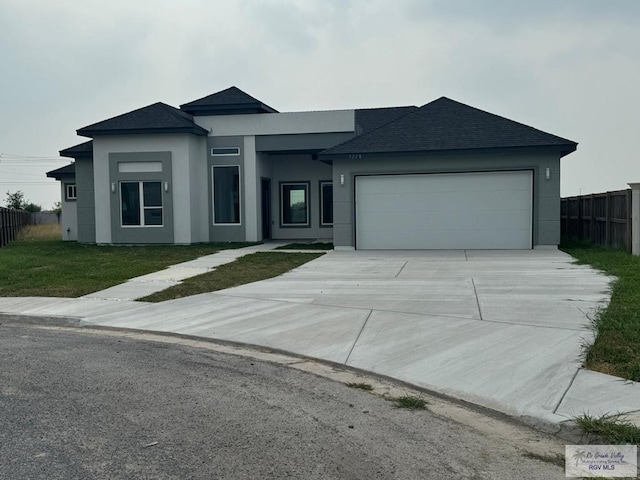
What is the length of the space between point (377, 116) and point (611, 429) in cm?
2313

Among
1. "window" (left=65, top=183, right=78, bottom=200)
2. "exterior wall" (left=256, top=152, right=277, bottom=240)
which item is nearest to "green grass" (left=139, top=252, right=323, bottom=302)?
"exterior wall" (left=256, top=152, right=277, bottom=240)

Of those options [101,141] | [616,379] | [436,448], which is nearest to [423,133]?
[101,141]

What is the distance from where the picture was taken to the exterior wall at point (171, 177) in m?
23.7

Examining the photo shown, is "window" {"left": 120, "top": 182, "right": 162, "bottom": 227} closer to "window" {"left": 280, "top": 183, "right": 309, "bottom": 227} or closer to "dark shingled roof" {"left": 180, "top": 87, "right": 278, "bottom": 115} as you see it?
"dark shingled roof" {"left": 180, "top": 87, "right": 278, "bottom": 115}

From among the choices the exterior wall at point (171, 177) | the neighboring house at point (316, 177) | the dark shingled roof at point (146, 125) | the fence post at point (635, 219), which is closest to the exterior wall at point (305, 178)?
the neighboring house at point (316, 177)

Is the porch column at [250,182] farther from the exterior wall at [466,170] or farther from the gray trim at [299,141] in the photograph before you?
the exterior wall at [466,170]

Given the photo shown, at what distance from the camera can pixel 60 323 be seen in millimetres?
10039

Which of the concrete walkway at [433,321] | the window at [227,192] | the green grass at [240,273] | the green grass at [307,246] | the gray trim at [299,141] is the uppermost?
the gray trim at [299,141]

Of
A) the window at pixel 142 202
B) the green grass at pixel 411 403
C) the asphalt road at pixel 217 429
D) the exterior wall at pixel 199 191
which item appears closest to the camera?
the asphalt road at pixel 217 429

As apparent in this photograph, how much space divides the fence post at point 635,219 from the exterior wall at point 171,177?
14889mm

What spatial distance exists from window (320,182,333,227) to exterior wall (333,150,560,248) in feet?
21.4

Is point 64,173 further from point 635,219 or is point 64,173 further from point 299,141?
point 635,219

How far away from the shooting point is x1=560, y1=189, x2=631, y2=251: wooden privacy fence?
57.1 feet

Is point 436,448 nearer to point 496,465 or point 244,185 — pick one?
point 496,465
